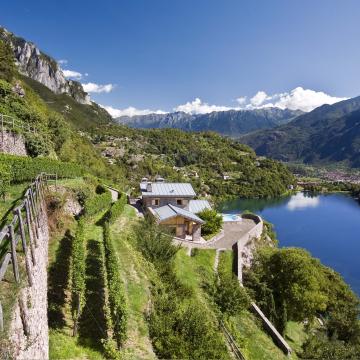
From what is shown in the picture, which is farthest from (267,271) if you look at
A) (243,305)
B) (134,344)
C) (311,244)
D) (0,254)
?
(311,244)

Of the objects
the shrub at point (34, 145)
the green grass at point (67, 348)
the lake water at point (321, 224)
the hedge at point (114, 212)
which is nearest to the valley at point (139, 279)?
the green grass at point (67, 348)

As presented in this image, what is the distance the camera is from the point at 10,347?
25.0 feet

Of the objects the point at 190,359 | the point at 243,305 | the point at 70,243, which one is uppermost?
the point at 70,243

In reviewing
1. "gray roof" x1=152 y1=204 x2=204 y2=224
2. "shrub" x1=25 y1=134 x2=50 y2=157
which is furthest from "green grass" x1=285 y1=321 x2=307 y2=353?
"shrub" x1=25 y1=134 x2=50 y2=157

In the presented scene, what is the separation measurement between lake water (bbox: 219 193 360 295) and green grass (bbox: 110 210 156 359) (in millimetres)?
49137

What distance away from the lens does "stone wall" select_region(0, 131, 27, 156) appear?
103 feet

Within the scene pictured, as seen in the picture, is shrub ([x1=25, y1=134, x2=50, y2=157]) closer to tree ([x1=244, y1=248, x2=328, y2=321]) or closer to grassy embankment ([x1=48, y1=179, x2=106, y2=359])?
grassy embankment ([x1=48, y1=179, x2=106, y2=359])

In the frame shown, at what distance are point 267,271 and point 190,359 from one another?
26.4m

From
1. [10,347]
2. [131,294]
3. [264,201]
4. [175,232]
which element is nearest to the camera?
[10,347]

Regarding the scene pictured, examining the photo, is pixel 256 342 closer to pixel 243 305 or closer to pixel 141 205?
pixel 243 305

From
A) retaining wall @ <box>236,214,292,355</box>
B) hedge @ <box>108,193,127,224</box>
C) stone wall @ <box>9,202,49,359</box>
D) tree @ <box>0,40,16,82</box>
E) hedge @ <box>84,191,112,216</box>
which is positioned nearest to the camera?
stone wall @ <box>9,202,49,359</box>

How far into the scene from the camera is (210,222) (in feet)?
153

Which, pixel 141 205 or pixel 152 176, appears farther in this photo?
pixel 152 176

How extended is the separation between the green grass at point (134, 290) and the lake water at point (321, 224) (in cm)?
4914
